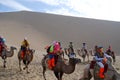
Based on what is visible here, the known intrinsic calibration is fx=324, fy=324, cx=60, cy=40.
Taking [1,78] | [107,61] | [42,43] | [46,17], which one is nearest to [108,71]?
[107,61]

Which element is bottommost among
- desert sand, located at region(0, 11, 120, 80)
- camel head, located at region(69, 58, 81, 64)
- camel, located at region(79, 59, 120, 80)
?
camel, located at region(79, 59, 120, 80)

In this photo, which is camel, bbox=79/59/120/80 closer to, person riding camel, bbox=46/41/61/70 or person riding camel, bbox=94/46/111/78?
person riding camel, bbox=94/46/111/78

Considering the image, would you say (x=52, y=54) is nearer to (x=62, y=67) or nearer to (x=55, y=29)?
(x=62, y=67)

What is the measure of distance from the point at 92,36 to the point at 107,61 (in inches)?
1928

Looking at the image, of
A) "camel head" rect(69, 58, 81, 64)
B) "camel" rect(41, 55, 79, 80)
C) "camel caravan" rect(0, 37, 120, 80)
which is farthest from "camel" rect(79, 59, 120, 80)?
"camel" rect(41, 55, 79, 80)

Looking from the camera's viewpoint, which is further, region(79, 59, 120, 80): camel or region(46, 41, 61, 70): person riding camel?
region(46, 41, 61, 70): person riding camel

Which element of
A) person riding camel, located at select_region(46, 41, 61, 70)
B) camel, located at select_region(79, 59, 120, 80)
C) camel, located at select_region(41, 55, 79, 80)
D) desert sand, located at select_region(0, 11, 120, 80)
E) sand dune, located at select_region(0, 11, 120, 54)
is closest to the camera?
camel, located at select_region(79, 59, 120, 80)

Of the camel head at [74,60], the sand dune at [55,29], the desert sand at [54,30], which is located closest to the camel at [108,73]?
the camel head at [74,60]

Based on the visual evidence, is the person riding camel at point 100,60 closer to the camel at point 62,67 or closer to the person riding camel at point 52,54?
the camel at point 62,67

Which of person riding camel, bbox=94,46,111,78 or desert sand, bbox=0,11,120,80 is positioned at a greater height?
desert sand, bbox=0,11,120,80

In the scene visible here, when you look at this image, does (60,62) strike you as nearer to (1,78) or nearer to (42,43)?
(1,78)

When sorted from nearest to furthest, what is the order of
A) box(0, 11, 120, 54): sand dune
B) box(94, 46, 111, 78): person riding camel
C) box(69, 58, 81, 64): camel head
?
box(94, 46, 111, 78): person riding camel, box(69, 58, 81, 64): camel head, box(0, 11, 120, 54): sand dune

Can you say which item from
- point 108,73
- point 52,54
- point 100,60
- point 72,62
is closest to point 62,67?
point 72,62

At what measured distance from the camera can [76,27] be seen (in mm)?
65875
